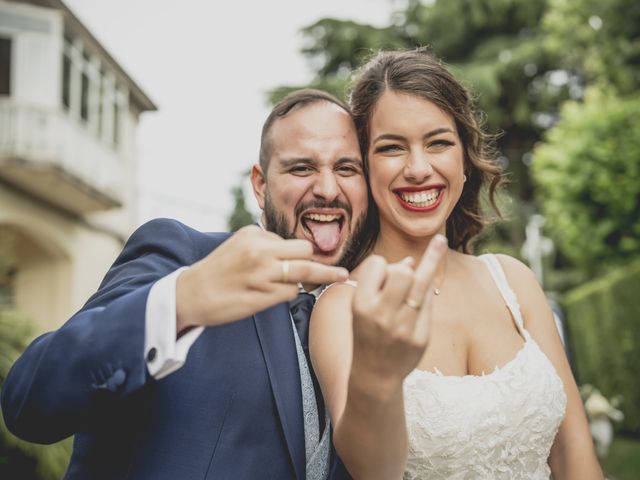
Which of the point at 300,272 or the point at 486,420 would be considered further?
the point at 486,420

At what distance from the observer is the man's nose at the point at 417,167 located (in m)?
2.50

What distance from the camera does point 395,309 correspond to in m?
1.32

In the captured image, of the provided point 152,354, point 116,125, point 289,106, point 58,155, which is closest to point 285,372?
point 152,354

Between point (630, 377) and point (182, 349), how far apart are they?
10.5 meters

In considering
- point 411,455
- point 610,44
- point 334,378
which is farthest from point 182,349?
point 610,44

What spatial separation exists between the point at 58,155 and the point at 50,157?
0.69 feet

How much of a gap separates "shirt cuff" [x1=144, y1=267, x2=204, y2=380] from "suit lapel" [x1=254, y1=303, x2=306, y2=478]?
585 millimetres

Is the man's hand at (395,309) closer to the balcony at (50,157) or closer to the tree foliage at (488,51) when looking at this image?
the balcony at (50,157)

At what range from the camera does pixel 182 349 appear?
148 centimetres


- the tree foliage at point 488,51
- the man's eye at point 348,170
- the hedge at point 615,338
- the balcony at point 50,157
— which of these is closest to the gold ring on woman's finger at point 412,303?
the man's eye at point 348,170

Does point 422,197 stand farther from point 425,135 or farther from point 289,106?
point 289,106

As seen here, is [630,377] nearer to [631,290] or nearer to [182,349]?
[631,290]

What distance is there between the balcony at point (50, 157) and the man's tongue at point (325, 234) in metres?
11.0

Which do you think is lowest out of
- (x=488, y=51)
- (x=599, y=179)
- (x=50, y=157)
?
(x=599, y=179)
